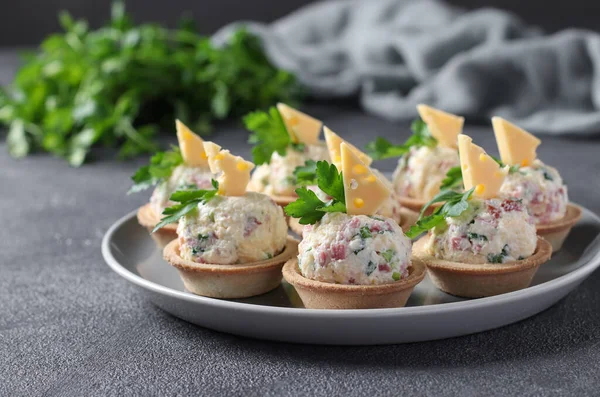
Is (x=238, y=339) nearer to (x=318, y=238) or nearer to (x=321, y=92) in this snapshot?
(x=318, y=238)

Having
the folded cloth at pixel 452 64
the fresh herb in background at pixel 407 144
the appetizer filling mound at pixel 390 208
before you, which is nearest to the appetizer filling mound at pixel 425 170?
the fresh herb in background at pixel 407 144

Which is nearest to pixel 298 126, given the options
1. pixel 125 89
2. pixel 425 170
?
pixel 425 170

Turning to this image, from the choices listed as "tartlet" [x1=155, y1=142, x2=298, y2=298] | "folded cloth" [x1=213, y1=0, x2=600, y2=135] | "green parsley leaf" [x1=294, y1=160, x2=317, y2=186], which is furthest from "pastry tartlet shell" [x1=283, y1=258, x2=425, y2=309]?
"folded cloth" [x1=213, y1=0, x2=600, y2=135]

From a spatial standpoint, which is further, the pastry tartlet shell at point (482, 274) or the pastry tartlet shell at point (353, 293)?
the pastry tartlet shell at point (482, 274)

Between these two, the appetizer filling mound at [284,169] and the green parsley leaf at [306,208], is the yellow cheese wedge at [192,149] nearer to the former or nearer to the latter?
the appetizer filling mound at [284,169]

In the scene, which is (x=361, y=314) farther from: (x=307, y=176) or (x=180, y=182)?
(x=180, y=182)

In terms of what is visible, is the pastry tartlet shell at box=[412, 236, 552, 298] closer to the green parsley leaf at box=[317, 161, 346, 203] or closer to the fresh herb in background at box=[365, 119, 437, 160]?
the green parsley leaf at box=[317, 161, 346, 203]
